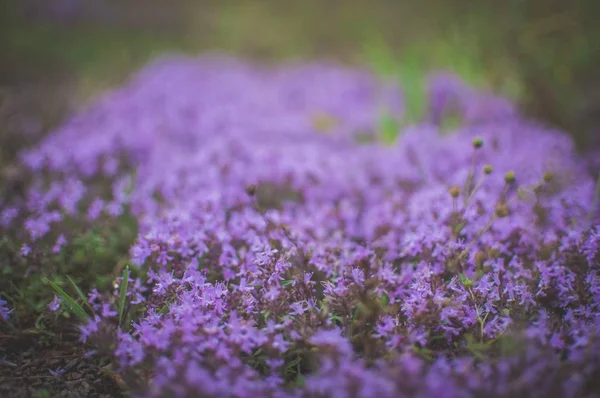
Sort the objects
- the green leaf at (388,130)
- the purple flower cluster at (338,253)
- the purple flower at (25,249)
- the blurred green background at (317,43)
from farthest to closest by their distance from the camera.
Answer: the blurred green background at (317,43), the green leaf at (388,130), the purple flower at (25,249), the purple flower cluster at (338,253)

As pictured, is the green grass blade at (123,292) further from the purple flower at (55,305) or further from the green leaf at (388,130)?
the green leaf at (388,130)

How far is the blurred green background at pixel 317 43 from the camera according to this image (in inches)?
169

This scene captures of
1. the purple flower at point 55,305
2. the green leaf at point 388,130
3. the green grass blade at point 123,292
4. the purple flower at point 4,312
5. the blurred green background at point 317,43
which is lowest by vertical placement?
the purple flower at point 4,312

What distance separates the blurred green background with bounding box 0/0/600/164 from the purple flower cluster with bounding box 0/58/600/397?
17.0 inches

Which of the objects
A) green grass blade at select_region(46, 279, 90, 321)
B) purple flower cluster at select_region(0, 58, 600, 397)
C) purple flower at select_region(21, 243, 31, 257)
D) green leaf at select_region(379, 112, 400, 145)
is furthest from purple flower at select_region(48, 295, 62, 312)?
green leaf at select_region(379, 112, 400, 145)

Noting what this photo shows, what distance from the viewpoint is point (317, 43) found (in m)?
10.5

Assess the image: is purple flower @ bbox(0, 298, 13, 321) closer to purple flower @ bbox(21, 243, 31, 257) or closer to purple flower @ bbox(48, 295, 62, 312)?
purple flower @ bbox(48, 295, 62, 312)

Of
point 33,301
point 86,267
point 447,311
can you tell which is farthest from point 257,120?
point 447,311

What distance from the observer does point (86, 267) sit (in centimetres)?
256

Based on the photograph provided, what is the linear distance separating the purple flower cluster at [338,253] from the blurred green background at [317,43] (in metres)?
0.43

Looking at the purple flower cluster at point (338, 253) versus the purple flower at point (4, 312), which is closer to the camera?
the purple flower cluster at point (338, 253)

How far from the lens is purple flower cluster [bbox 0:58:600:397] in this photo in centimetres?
162

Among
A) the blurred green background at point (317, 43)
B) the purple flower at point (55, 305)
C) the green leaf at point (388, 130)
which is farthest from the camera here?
the blurred green background at point (317, 43)

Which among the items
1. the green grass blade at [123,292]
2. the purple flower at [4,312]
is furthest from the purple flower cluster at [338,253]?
the purple flower at [4,312]
